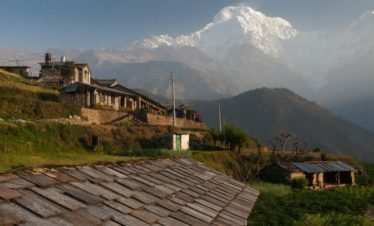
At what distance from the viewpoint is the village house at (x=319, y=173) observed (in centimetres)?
5031

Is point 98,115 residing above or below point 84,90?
below

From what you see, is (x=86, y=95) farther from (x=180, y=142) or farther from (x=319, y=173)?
(x=319, y=173)

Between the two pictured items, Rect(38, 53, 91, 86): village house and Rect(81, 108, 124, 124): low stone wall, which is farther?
Rect(38, 53, 91, 86): village house

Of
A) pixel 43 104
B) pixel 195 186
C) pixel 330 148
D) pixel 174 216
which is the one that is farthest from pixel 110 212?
pixel 330 148

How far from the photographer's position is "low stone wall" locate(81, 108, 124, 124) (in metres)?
49.0

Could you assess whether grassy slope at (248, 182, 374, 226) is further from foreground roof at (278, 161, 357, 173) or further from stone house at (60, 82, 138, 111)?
stone house at (60, 82, 138, 111)

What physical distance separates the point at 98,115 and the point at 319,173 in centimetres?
2665

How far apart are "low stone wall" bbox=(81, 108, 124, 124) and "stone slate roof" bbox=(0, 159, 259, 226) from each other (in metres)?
41.0

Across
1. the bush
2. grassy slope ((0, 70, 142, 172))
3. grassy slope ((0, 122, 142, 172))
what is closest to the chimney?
grassy slope ((0, 70, 142, 172))

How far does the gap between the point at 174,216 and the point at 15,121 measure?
104 feet

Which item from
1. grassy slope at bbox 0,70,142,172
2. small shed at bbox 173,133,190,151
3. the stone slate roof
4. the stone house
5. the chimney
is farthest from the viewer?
the chimney

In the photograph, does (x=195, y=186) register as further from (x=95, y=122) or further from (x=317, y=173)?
(x=317, y=173)

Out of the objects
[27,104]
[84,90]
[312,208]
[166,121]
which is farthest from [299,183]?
[27,104]

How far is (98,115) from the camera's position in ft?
169
